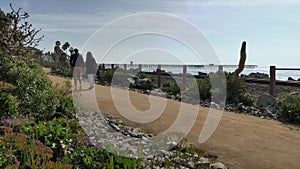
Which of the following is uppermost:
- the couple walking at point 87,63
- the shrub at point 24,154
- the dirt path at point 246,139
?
the couple walking at point 87,63

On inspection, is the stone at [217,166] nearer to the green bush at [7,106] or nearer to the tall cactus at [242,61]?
the green bush at [7,106]

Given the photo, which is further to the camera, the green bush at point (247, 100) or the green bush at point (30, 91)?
the green bush at point (247, 100)

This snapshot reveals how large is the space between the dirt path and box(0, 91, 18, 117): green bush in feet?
7.31

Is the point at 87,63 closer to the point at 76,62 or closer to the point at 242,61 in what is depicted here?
the point at 76,62

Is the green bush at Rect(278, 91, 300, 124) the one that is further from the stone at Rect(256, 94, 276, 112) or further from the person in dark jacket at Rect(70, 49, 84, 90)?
the person in dark jacket at Rect(70, 49, 84, 90)

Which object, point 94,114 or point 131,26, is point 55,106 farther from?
point 131,26

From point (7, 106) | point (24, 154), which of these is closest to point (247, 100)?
point (7, 106)

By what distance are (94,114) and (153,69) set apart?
30.8 ft

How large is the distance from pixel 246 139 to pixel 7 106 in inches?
158

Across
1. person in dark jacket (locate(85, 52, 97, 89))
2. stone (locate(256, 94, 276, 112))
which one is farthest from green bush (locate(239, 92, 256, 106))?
person in dark jacket (locate(85, 52, 97, 89))

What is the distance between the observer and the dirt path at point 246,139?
450cm

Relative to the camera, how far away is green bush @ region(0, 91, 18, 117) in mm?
5316

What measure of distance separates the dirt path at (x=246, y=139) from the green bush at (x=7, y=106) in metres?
2.23

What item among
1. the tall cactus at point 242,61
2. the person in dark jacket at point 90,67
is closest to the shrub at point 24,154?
the tall cactus at point 242,61
